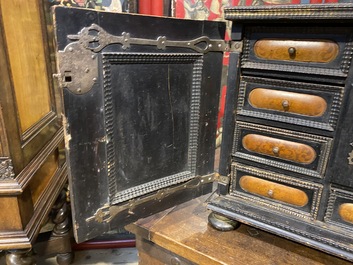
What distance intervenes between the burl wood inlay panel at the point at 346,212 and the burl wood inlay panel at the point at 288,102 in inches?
9.9

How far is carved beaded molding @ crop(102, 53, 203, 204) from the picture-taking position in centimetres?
79

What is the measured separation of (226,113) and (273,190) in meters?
0.26

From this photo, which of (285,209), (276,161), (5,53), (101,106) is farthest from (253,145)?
(5,53)

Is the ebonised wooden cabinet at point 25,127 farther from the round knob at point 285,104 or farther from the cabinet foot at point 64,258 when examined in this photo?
the round knob at point 285,104

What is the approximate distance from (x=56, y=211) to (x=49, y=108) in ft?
1.52

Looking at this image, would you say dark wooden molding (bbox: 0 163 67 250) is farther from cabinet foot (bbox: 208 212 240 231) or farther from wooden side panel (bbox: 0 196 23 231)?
cabinet foot (bbox: 208 212 240 231)

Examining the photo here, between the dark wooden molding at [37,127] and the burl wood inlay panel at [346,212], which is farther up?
the dark wooden molding at [37,127]

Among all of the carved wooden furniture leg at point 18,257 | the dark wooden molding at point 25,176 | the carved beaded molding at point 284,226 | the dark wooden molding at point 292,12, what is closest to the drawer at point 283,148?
the carved beaded molding at point 284,226

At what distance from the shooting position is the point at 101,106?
790 mm

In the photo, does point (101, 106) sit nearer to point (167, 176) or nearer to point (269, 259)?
point (167, 176)

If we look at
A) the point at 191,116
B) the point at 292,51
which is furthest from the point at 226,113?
the point at 292,51

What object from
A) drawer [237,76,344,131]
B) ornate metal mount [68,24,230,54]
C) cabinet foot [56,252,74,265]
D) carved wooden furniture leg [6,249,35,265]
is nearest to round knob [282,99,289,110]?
drawer [237,76,344,131]

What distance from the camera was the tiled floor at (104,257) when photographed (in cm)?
157

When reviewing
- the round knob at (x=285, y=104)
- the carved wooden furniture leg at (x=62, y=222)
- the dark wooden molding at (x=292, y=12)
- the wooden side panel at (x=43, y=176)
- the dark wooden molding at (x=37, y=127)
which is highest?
the dark wooden molding at (x=292, y=12)
